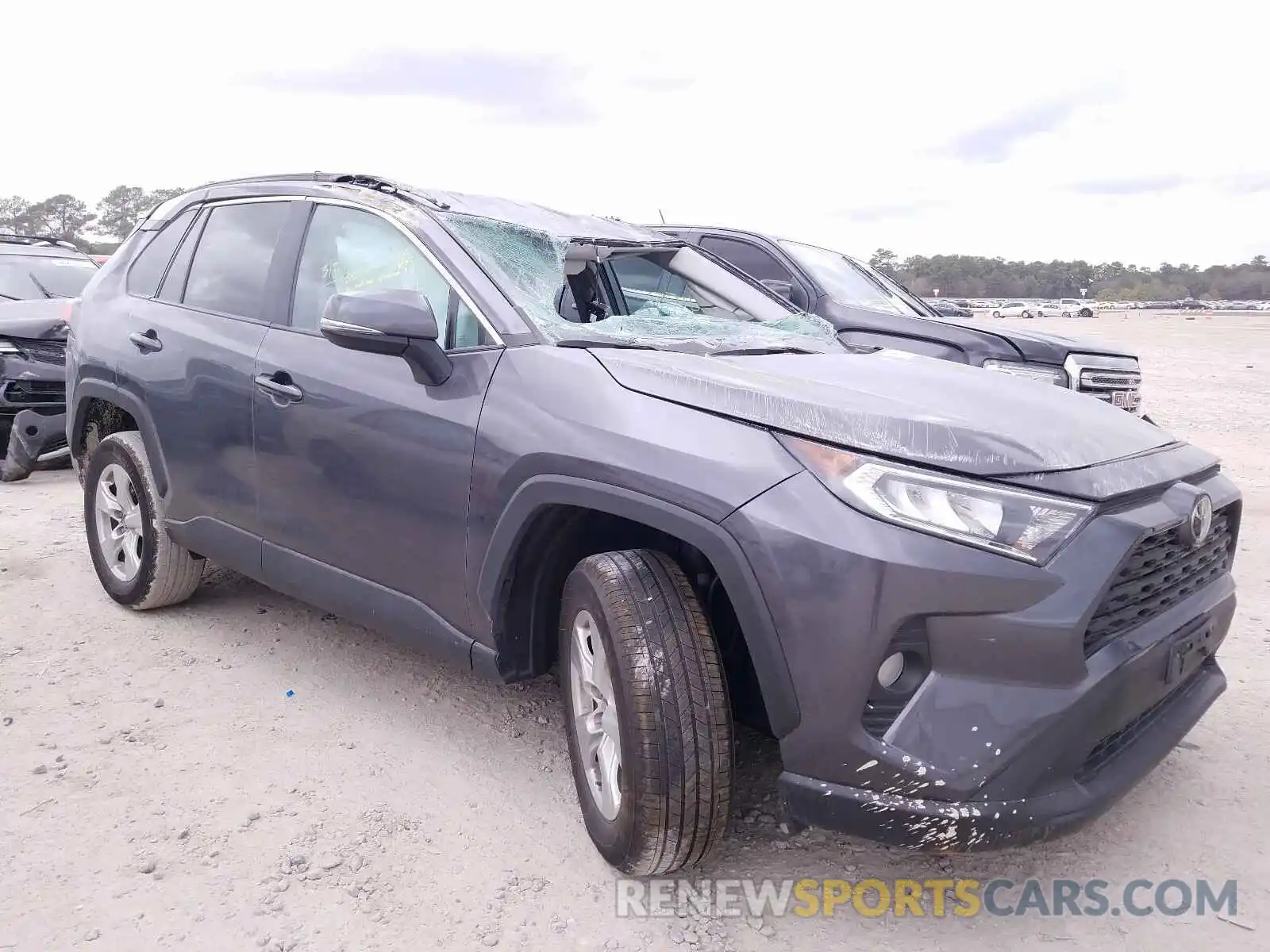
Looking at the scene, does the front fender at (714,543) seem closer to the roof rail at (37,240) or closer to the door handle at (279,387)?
the door handle at (279,387)

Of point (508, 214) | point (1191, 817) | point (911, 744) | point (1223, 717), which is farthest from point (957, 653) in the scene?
point (508, 214)

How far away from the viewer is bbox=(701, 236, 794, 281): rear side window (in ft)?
22.1

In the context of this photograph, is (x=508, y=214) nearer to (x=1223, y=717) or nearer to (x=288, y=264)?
(x=288, y=264)

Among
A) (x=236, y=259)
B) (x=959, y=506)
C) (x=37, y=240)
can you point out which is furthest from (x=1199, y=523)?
(x=37, y=240)

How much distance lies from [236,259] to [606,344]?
180cm

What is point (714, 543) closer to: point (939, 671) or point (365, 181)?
point (939, 671)

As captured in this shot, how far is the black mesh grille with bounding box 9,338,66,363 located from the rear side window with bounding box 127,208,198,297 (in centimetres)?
346

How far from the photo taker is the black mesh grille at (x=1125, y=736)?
2.08 metres

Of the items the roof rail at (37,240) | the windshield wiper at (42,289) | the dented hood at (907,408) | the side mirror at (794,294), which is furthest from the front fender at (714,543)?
the roof rail at (37,240)

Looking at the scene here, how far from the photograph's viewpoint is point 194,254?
3.89 m

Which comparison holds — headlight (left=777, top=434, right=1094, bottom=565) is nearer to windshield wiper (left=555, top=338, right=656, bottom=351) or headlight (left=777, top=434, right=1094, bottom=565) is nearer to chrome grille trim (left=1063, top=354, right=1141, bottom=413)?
windshield wiper (left=555, top=338, right=656, bottom=351)

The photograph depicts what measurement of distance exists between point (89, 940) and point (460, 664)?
104 centimetres

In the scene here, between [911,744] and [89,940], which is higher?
[911,744]

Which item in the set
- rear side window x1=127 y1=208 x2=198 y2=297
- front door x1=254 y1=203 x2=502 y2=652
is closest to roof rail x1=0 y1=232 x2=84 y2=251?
rear side window x1=127 y1=208 x2=198 y2=297
